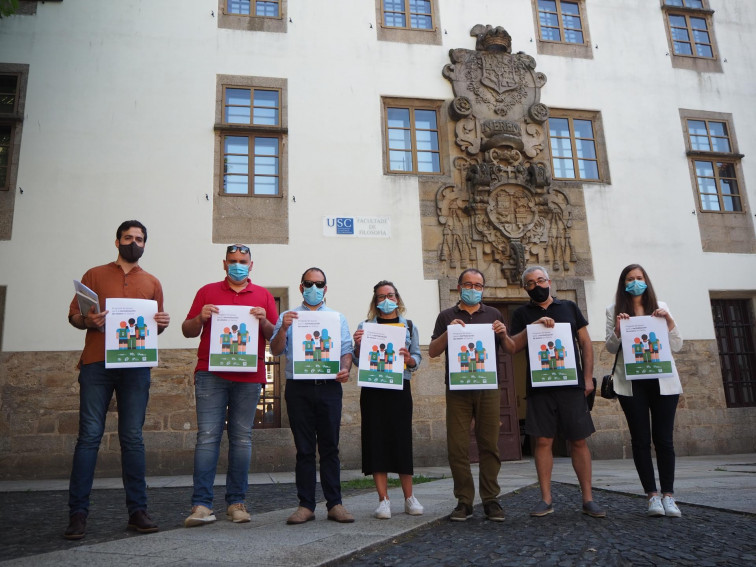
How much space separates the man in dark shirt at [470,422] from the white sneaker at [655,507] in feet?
3.33

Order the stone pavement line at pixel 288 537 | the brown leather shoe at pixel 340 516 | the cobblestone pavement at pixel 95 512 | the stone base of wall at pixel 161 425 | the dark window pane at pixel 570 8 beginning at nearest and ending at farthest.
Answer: the stone pavement line at pixel 288 537 < the cobblestone pavement at pixel 95 512 < the brown leather shoe at pixel 340 516 < the stone base of wall at pixel 161 425 < the dark window pane at pixel 570 8

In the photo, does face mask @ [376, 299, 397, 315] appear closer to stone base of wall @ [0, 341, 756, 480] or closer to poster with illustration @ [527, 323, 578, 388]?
poster with illustration @ [527, 323, 578, 388]

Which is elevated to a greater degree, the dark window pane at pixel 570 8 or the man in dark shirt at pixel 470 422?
the dark window pane at pixel 570 8

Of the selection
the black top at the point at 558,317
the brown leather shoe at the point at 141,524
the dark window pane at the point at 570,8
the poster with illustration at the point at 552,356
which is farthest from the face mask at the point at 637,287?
the dark window pane at the point at 570,8

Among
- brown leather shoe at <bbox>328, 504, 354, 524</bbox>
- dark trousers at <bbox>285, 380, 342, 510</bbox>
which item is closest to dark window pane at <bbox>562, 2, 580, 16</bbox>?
dark trousers at <bbox>285, 380, 342, 510</bbox>

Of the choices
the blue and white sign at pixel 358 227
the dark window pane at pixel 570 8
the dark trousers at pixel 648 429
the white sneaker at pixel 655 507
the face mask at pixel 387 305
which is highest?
the dark window pane at pixel 570 8

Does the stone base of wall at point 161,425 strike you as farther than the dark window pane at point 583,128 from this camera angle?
No

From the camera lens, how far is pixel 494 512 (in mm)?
4145

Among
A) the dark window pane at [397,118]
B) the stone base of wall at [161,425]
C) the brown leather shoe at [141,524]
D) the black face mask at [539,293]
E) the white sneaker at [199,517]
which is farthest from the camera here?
the dark window pane at [397,118]

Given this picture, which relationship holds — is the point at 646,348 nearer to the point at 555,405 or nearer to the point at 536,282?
the point at 555,405

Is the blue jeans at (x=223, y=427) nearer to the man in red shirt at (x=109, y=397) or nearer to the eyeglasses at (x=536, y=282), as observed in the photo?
the man in red shirt at (x=109, y=397)

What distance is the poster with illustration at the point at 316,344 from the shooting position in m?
4.23

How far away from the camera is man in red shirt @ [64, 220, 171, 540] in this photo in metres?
3.81

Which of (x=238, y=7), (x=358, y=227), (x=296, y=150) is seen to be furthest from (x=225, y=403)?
(x=238, y=7)
